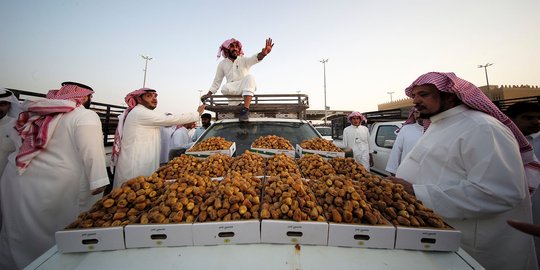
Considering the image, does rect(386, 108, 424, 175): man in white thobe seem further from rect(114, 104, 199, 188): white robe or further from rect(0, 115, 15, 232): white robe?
rect(0, 115, 15, 232): white robe

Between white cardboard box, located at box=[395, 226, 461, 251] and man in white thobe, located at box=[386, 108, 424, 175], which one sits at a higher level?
man in white thobe, located at box=[386, 108, 424, 175]

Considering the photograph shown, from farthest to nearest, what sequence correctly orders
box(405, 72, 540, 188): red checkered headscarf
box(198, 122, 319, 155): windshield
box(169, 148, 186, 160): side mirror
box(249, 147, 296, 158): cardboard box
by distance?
box(198, 122, 319, 155): windshield < box(169, 148, 186, 160): side mirror < box(249, 147, 296, 158): cardboard box < box(405, 72, 540, 188): red checkered headscarf

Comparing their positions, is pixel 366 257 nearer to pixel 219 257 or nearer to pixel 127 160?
pixel 219 257

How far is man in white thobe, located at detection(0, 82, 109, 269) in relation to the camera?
217 cm

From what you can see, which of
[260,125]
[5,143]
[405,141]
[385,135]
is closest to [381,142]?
[385,135]

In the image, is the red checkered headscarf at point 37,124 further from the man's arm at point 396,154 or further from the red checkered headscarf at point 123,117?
the man's arm at point 396,154

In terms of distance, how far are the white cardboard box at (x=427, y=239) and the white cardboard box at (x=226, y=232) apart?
92 centimetres

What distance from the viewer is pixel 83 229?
3.97ft

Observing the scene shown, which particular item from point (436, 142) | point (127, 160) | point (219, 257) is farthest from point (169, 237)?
point (436, 142)

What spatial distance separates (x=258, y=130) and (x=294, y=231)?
309 centimetres

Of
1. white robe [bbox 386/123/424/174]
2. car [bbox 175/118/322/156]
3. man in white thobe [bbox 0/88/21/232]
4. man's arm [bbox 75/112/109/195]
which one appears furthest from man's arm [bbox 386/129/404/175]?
man in white thobe [bbox 0/88/21/232]

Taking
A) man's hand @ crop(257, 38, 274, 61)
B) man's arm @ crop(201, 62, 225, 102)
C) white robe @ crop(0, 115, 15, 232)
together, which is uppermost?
man's hand @ crop(257, 38, 274, 61)

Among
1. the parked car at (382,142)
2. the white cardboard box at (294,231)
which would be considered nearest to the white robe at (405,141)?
the parked car at (382,142)

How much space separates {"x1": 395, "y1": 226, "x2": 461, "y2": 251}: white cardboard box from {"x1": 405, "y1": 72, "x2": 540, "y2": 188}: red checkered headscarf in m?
1.41
